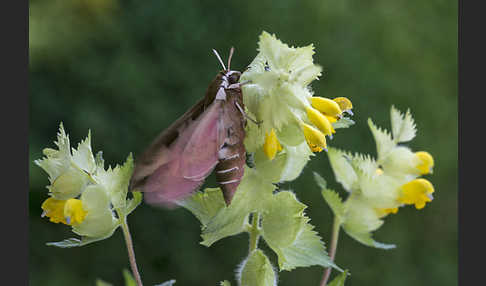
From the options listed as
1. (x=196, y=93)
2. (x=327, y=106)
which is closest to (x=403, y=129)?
(x=327, y=106)

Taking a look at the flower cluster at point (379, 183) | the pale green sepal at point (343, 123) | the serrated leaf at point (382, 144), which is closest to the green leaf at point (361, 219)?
the flower cluster at point (379, 183)

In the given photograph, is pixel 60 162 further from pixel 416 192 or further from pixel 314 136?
pixel 416 192

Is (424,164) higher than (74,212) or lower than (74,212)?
higher

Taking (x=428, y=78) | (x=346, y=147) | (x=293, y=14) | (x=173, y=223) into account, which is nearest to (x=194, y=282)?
(x=173, y=223)

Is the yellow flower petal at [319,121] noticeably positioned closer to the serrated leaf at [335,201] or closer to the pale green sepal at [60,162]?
the serrated leaf at [335,201]

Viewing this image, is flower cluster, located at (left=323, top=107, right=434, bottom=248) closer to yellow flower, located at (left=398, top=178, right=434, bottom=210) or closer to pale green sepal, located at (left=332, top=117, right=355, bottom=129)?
yellow flower, located at (left=398, top=178, right=434, bottom=210)

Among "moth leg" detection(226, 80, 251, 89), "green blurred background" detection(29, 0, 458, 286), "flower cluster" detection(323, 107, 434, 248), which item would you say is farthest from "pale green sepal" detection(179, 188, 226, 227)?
"green blurred background" detection(29, 0, 458, 286)

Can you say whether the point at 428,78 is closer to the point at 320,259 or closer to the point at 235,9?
the point at 235,9
